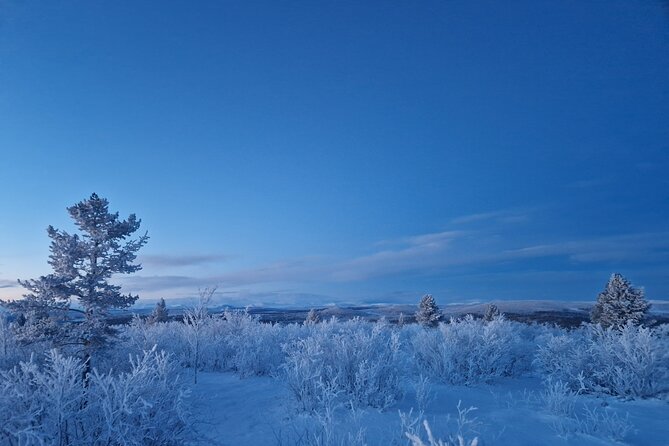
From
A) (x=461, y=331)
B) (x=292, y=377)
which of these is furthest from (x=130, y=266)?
(x=461, y=331)

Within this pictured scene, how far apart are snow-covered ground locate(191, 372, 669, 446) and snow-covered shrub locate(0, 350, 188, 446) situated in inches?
30.4

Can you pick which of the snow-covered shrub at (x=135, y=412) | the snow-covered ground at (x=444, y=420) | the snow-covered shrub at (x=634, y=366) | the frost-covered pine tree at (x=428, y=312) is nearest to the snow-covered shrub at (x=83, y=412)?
the snow-covered shrub at (x=135, y=412)

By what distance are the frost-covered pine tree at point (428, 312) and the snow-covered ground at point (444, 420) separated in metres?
23.2

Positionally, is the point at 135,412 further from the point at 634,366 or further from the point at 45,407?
the point at 634,366

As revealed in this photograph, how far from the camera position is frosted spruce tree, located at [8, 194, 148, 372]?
1027 cm

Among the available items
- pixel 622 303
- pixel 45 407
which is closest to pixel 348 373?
pixel 45 407

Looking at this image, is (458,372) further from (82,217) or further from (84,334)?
(82,217)

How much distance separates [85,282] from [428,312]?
2770 centimetres

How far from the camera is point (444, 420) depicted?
666cm

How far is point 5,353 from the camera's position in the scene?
12.1 m

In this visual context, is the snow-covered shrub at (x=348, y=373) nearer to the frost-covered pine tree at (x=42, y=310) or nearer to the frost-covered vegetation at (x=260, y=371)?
the frost-covered vegetation at (x=260, y=371)

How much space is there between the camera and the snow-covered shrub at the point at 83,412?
4.39m

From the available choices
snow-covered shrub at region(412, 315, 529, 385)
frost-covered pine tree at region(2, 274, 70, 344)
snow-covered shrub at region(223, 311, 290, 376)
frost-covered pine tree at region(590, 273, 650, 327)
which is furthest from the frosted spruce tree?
frost-covered pine tree at region(590, 273, 650, 327)

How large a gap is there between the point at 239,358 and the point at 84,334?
4.46 metres
